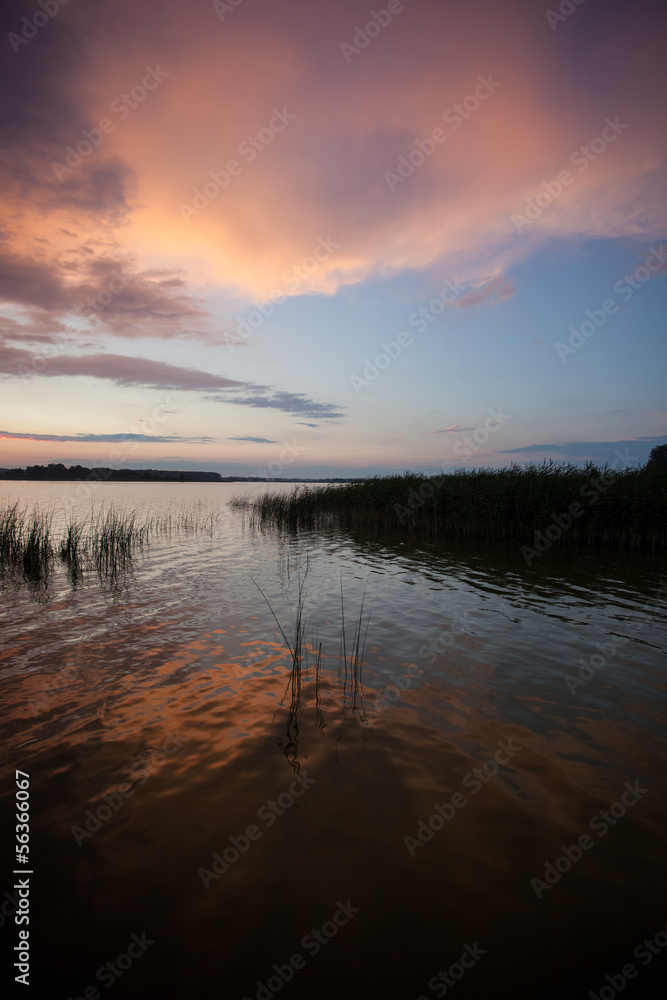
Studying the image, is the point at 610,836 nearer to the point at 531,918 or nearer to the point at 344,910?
the point at 531,918

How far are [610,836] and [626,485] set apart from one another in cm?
2088

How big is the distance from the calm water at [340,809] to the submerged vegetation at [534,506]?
13.4m

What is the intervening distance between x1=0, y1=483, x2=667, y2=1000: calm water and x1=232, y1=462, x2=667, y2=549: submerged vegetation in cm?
1344

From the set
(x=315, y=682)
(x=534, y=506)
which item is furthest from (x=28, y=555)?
(x=534, y=506)

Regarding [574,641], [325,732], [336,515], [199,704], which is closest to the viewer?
[325,732]

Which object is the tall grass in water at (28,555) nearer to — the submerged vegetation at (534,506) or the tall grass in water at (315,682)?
the tall grass in water at (315,682)

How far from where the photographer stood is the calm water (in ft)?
9.27

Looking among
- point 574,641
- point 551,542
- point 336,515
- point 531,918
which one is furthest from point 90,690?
point 336,515

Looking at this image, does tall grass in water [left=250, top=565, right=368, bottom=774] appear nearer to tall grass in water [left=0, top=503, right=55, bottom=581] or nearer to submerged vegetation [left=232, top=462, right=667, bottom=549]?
tall grass in water [left=0, top=503, right=55, bottom=581]

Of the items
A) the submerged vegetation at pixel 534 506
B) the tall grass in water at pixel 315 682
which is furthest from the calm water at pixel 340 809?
the submerged vegetation at pixel 534 506

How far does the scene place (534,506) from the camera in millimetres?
21781

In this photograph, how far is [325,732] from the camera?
5.34m

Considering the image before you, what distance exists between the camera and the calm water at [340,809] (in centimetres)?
283

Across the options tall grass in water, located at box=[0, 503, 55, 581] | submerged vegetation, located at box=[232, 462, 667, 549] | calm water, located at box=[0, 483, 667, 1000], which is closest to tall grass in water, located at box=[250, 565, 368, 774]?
calm water, located at box=[0, 483, 667, 1000]
